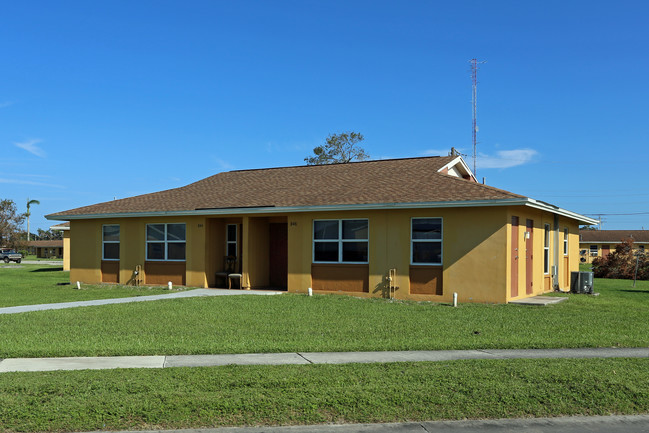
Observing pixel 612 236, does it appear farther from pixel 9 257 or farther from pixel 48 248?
pixel 48 248

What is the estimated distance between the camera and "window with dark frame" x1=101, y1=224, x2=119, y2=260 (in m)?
23.1

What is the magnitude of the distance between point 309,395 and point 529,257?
44.2 feet

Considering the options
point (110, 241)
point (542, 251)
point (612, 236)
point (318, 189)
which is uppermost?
point (318, 189)

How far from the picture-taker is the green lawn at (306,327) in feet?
32.0

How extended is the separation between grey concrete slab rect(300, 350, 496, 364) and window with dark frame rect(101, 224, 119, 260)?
51.6ft

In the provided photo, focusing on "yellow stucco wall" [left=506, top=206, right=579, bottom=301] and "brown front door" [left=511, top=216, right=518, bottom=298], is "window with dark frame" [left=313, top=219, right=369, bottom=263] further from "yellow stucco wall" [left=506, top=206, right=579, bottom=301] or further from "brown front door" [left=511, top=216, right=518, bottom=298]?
"yellow stucco wall" [left=506, top=206, right=579, bottom=301]

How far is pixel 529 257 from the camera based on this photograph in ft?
60.7

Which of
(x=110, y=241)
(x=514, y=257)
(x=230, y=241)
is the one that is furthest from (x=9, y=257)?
(x=514, y=257)

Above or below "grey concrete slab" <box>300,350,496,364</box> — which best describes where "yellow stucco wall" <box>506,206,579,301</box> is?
above

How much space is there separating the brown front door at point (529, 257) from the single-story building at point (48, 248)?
80535 millimetres

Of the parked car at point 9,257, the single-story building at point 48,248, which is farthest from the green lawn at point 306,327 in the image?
the single-story building at point 48,248

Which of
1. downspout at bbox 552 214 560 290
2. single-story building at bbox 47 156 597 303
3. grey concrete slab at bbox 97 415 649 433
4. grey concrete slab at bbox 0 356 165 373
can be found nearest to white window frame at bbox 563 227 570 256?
single-story building at bbox 47 156 597 303

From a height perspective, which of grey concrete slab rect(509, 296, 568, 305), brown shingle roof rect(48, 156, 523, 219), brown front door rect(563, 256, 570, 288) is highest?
brown shingle roof rect(48, 156, 523, 219)

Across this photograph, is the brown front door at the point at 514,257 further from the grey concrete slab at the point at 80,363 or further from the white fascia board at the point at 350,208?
the grey concrete slab at the point at 80,363
